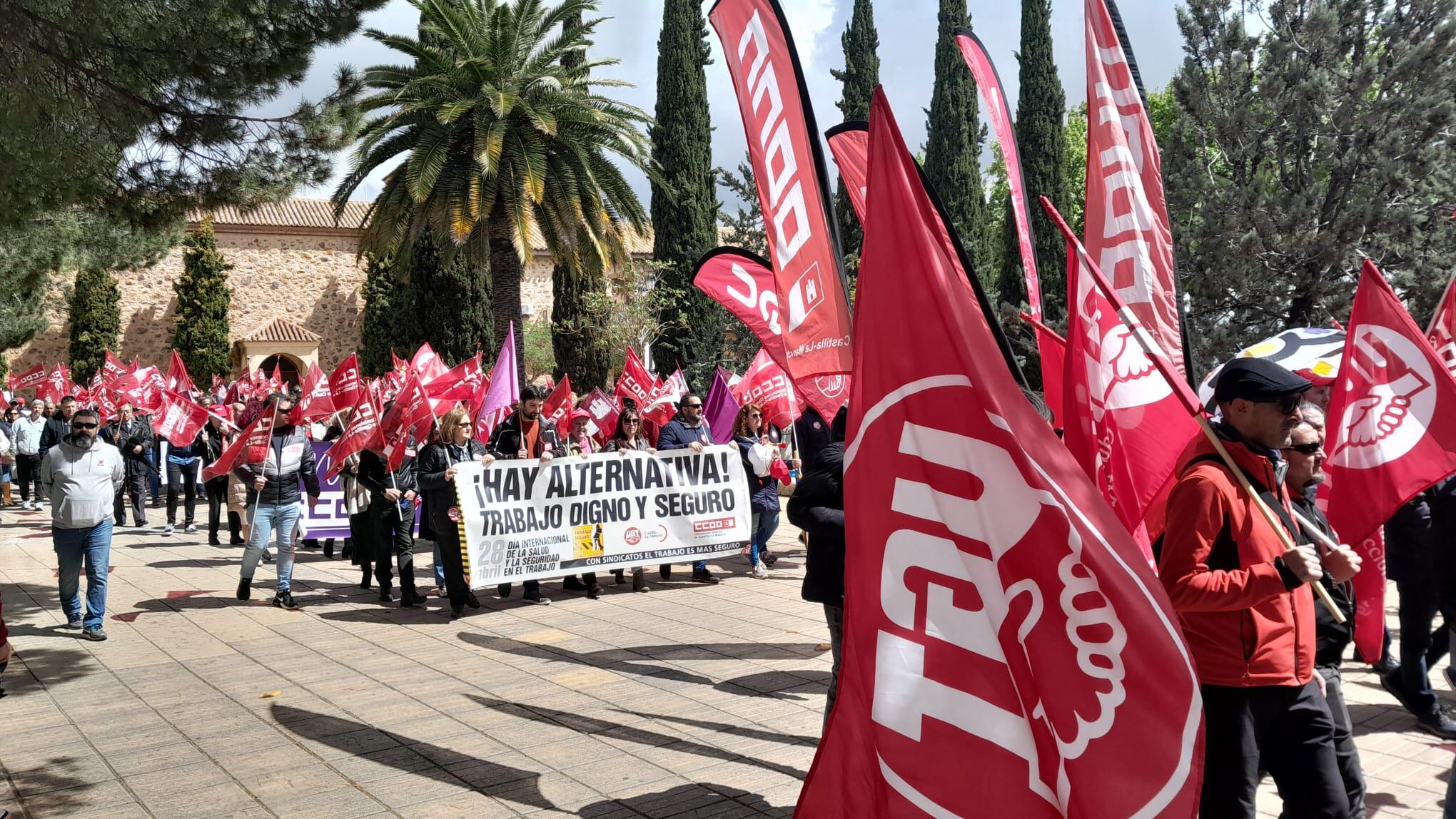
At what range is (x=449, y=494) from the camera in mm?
9062

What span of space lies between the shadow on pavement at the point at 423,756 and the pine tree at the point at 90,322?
44259 mm

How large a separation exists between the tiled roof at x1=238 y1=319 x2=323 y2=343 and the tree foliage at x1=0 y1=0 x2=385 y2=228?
44.0 metres

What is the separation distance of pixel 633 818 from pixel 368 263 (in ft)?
148

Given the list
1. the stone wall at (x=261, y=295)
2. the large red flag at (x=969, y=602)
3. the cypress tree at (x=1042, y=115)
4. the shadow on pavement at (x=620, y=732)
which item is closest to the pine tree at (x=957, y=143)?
the cypress tree at (x=1042, y=115)

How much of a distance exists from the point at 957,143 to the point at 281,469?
29.3 metres

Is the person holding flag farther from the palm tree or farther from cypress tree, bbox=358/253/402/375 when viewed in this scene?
cypress tree, bbox=358/253/402/375

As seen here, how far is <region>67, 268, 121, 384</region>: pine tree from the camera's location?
4388 cm

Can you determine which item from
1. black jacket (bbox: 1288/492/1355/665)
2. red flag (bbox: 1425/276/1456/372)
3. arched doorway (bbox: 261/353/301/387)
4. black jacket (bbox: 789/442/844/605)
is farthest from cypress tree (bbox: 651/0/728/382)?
black jacket (bbox: 1288/492/1355/665)

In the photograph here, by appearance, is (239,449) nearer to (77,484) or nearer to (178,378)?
(77,484)

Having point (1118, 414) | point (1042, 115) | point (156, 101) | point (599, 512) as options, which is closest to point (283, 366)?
point (1042, 115)

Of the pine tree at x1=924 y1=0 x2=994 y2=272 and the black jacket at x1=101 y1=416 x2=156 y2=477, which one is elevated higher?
the pine tree at x1=924 y1=0 x2=994 y2=272

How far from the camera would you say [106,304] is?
44.5m

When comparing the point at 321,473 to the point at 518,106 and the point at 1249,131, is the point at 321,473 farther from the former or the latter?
the point at 1249,131

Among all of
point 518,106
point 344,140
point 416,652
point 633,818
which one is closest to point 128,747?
point 416,652
